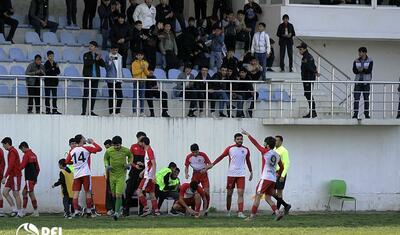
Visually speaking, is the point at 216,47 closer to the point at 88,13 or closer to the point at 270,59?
the point at 270,59

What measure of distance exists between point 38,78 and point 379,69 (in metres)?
11.0

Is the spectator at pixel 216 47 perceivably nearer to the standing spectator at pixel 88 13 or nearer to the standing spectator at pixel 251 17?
the standing spectator at pixel 251 17

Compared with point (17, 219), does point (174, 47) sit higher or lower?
A: higher

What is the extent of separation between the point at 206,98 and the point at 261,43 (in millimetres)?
3458

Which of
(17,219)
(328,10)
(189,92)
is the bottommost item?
(17,219)

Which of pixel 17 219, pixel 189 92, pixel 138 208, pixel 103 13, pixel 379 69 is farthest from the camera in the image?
pixel 379 69

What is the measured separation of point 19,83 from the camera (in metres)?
34.4

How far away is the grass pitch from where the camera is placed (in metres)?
25.4

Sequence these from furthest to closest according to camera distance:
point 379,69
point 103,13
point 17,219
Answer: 1. point 379,69
2. point 103,13
3. point 17,219

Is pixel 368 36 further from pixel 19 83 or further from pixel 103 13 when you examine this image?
pixel 19 83

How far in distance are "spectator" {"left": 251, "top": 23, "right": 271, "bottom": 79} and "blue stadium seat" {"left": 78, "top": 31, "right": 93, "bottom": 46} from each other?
14.3ft

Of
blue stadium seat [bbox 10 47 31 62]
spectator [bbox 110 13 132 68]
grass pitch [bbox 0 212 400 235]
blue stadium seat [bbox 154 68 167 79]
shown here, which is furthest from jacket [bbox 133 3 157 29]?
grass pitch [bbox 0 212 400 235]

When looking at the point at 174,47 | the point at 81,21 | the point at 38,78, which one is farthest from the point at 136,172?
the point at 81,21

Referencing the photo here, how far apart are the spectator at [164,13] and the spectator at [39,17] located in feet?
9.16
